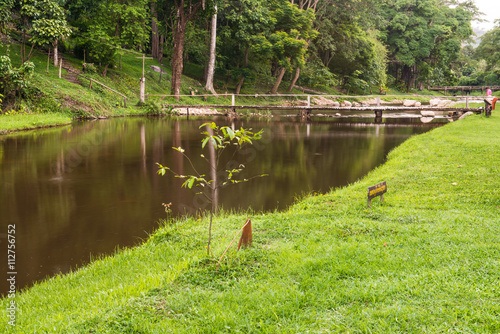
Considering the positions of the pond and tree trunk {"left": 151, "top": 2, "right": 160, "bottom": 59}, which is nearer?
the pond

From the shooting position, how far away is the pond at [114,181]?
22.8ft

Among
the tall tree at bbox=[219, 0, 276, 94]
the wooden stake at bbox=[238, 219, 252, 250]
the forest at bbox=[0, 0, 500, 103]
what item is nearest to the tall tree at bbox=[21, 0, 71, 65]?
the forest at bbox=[0, 0, 500, 103]

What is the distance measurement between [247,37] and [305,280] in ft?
110

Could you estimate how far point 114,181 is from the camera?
10969mm

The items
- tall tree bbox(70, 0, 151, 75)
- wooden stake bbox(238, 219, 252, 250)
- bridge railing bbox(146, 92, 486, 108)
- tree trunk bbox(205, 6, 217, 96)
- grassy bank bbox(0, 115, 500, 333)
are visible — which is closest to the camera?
grassy bank bbox(0, 115, 500, 333)

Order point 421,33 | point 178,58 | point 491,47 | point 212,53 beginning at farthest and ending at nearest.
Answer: point 491,47 → point 421,33 → point 212,53 → point 178,58

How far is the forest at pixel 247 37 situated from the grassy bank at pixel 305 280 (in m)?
17.9

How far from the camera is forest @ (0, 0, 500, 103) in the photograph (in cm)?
2825

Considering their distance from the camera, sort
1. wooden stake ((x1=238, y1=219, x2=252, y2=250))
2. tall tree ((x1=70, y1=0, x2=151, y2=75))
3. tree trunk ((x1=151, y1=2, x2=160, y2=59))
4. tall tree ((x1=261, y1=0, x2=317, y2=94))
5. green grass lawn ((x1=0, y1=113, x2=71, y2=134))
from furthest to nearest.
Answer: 1. tree trunk ((x1=151, y1=2, x2=160, y2=59))
2. tall tree ((x1=261, y1=0, x2=317, y2=94))
3. tall tree ((x1=70, y1=0, x2=151, y2=75))
4. green grass lawn ((x1=0, y1=113, x2=71, y2=134))
5. wooden stake ((x1=238, y1=219, x2=252, y2=250))

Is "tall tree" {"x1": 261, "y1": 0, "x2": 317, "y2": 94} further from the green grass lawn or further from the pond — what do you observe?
the green grass lawn

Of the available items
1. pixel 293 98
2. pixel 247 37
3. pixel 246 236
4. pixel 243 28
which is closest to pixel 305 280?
pixel 246 236

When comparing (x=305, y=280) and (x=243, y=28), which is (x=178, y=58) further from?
(x=305, y=280)

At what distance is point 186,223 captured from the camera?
7.37 m

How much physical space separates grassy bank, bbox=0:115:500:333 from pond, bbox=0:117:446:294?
1.09 metres
